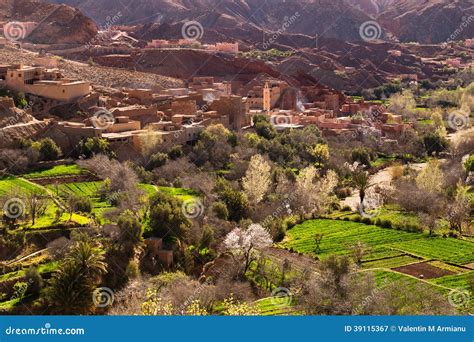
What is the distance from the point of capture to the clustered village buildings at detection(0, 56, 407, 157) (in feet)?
107

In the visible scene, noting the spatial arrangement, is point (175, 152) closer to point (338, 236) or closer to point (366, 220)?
point (366, 220)

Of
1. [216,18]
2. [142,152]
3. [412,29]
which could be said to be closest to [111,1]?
[216,18]

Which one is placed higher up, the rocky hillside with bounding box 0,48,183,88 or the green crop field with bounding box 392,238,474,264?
the rocky hillside with bounding box 0,48,183,88

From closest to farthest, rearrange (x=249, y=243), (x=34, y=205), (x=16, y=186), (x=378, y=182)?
(x=34, y=205), (x=249, y=243), (x=16, y=186), (x=378, y=182)

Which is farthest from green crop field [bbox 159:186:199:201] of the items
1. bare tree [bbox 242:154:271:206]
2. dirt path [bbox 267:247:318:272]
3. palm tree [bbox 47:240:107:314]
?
palm tree [bbox 47:240:107:314]

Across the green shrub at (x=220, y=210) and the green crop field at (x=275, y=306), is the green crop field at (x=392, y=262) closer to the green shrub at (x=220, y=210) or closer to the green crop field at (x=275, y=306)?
the green crop field at (x=275, y=306)

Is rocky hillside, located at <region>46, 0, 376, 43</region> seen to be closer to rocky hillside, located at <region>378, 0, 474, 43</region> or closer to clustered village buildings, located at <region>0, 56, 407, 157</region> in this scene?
rocky hillside, located at <region>378, 0, 474, 43</region>

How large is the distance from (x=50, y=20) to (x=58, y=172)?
3802 centimetres

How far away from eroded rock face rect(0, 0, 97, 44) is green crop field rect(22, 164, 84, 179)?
111ft

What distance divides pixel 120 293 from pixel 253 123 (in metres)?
23.9

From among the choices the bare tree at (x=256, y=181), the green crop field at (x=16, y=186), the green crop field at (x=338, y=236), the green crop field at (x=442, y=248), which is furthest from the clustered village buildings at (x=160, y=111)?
the green crop field at (x=442, y=248)

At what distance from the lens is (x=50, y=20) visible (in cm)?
6322

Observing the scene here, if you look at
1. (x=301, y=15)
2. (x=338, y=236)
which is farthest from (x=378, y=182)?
(x=301, y=15)

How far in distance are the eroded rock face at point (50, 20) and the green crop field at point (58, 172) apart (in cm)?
3391
